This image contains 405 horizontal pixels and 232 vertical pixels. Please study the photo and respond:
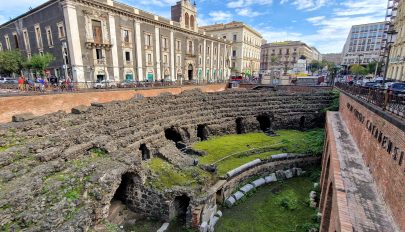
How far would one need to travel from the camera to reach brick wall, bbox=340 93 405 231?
5.24m

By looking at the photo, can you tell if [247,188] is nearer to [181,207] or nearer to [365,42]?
[181,207]

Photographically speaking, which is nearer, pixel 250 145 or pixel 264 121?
pixel 250 145

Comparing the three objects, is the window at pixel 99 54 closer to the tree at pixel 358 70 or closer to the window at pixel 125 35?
the window at pixel 125 35

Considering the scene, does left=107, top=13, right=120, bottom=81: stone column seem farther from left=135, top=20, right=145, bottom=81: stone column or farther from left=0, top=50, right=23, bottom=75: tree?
left=0, top=50, right=23, bottom=75: tree

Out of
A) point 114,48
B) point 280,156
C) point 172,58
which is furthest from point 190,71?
point 280,156

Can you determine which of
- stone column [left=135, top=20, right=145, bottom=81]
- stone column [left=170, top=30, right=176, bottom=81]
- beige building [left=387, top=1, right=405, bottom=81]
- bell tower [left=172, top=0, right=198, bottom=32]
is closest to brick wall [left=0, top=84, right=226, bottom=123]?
stone column [left=135, top=20, right=145, bottom=81]

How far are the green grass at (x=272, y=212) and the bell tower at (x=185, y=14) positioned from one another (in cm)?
3554

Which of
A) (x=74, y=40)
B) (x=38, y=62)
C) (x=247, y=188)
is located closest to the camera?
(x=247, y=188)

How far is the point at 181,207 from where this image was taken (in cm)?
1041

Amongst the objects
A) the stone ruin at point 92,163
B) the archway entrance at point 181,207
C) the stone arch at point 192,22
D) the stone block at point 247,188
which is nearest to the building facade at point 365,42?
the stone arch at point 192,22

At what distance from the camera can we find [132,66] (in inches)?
1267

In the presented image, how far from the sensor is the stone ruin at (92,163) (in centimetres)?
672

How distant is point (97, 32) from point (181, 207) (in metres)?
26.0

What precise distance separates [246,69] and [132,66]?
40761 mm
